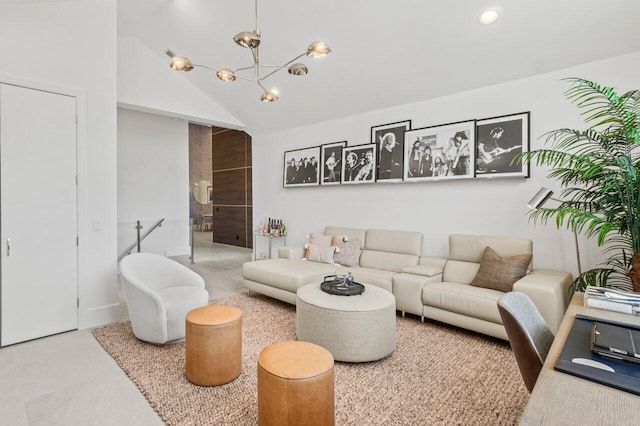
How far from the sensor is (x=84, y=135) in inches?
130

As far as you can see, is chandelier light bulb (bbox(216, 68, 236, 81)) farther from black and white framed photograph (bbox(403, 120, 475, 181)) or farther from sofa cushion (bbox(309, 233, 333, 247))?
sofa cushion (bbox(309, 233, 333, 247))

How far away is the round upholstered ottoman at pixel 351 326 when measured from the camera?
8.31 feet

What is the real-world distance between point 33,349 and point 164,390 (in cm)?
160

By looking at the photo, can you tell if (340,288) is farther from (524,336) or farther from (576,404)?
(576,404)

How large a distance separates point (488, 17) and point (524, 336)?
3034mm

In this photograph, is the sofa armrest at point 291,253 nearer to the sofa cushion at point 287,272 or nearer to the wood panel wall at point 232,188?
the sofa cushion at point 287,272

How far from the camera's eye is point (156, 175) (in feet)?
23.3

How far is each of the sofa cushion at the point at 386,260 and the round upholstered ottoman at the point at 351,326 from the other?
1.46m

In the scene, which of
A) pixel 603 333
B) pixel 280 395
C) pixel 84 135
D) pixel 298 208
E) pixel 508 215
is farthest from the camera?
pixel 298 208

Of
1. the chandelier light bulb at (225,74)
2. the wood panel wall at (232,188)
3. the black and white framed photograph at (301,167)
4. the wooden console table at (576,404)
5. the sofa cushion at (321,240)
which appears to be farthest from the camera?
the wood panel wall at (232,188)

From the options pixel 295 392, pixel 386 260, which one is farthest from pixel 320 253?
pixel 295 392

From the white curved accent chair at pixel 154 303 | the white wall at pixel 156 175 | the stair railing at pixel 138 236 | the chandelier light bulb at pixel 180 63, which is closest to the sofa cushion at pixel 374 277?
the white curved accent chair at pixel 154 303

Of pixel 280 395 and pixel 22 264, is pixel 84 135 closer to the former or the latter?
pixel 22 264

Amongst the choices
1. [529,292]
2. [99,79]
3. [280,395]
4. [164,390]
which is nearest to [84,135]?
[99,79]
